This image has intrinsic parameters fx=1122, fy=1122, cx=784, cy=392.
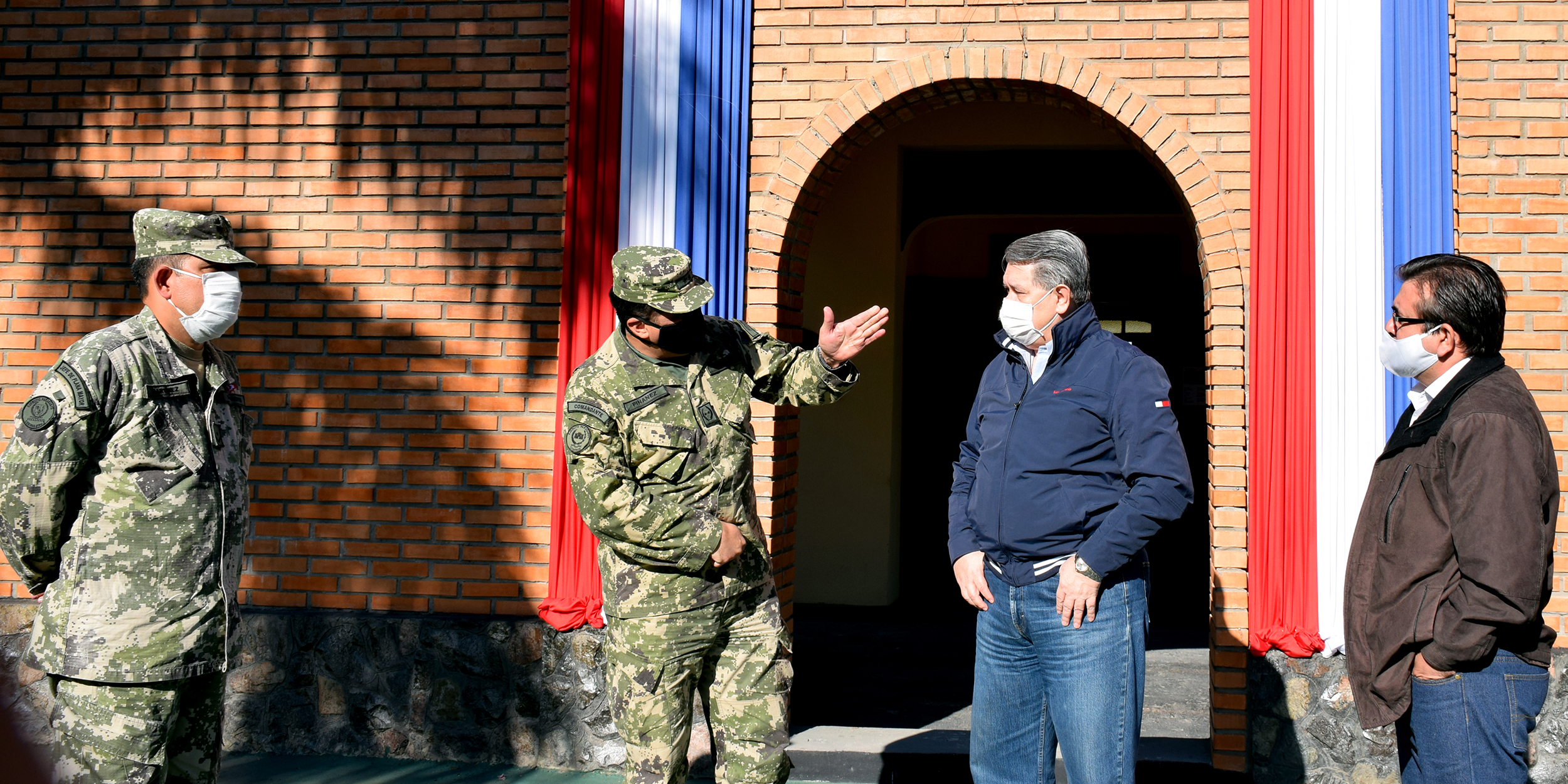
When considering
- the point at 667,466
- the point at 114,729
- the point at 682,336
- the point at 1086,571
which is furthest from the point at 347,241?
the point at 1086,571

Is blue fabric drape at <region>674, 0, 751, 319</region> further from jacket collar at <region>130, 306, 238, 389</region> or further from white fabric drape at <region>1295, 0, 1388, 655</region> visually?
white fabric drape at <region>1295, 0, 1388, 655</region>

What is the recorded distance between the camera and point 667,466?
3.29 meters

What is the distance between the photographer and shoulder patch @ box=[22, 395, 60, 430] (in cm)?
287

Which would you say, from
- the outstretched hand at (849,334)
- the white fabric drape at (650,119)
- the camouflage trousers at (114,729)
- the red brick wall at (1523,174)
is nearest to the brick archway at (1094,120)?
Result: the white fabric drape at (650,119)

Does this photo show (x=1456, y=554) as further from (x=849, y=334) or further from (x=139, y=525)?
(x=139, y=525)

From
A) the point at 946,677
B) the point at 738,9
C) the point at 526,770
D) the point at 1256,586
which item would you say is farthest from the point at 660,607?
the point at 946,677

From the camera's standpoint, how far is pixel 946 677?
251 inches

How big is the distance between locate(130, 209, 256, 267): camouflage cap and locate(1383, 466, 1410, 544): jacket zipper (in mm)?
3036

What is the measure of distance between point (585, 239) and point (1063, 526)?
279 centimetres

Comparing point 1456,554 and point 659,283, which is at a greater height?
point 659,283

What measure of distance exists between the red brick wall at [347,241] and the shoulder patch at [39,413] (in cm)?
214

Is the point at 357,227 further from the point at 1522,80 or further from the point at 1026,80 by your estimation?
the point at 1522,80

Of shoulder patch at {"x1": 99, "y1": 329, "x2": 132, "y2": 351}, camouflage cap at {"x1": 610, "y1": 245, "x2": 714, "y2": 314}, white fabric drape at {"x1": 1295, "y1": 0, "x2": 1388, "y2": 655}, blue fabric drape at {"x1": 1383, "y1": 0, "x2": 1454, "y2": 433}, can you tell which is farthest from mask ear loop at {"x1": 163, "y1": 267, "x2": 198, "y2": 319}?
blue fabric drape at {"x1": 1383, "y1": 0, "x2": 1454, "y2": 433}

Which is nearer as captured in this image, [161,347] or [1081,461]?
[1081,461]
